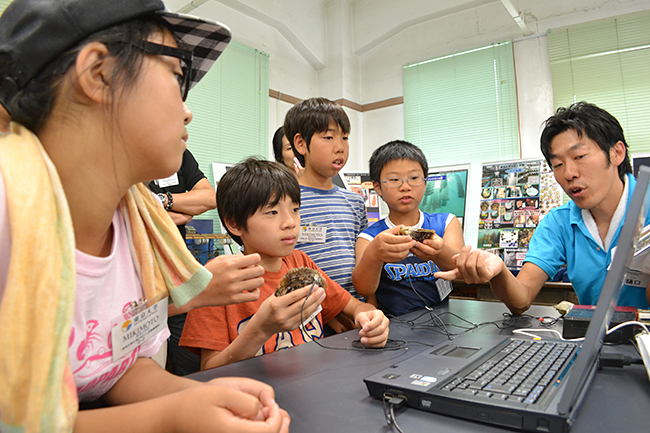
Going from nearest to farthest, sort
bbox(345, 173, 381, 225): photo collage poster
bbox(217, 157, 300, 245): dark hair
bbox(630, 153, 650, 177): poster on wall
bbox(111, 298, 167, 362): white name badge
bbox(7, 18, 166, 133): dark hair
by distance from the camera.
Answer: bbox(7, 18, 166, 133): dark hair < bbox(111, 298, 167, 362): white name badge < bbox(217, 157, 300, 245): dark hair < bbox(630, 153, 650, 177): poster on wall < bbox(345, 173, 381, 225): photo collage poster

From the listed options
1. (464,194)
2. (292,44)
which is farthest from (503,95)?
(292,44)

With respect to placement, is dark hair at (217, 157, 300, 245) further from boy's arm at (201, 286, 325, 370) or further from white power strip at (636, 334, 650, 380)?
white power strip at (636, 334, 650, 380)

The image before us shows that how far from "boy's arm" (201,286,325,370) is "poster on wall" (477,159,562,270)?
3.52 m

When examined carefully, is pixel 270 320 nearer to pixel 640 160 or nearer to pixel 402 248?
pixel 402 248

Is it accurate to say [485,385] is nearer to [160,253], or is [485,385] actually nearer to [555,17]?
[160,253]

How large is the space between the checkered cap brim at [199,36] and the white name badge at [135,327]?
51 centimetres

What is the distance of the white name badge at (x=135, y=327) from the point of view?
0.73m

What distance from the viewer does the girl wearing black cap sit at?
0.51 m

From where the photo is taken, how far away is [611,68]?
14.8 feet

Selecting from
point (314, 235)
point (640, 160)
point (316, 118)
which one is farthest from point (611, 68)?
point (314, 235)

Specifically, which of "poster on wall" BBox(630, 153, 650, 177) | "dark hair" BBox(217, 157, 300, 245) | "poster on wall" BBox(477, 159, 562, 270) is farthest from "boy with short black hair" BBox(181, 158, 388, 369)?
"poster on wall" BBox(477, 159, 562, 270)

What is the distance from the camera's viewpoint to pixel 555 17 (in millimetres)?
4820

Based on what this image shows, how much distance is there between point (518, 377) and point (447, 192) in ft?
13.0

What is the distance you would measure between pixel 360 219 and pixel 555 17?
4411 mm
